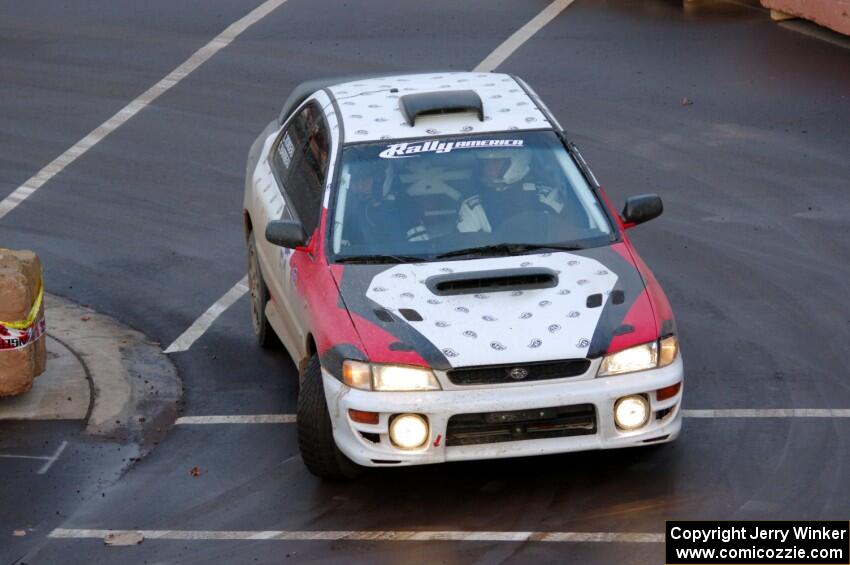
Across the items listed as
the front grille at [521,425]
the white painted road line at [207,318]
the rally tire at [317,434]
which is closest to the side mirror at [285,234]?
the rally tire at [317,434]

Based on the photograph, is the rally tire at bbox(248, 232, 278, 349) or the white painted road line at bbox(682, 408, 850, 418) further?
the rally tire at bbox(248, 232, 278, 349)

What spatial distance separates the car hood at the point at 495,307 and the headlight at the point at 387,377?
2.2 inches

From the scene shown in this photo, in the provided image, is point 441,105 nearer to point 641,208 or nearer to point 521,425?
point 641,208

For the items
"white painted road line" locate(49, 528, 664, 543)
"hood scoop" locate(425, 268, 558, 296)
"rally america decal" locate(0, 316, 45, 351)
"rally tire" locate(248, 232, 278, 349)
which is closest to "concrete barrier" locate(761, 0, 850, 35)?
"rally tire" locate(248, 232, 278, 349)

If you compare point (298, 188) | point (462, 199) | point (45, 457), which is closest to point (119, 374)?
point (45, 457)

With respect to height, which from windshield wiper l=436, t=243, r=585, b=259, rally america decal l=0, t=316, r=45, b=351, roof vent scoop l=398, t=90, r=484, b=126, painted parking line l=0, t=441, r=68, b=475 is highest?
roof vent scoop l=398, t=90, r=484, b=126

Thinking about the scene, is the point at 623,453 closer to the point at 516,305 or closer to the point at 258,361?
the point at 516,305

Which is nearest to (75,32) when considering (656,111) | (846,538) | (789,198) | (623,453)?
(656,111)

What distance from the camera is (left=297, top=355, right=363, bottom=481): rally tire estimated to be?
888 centimetres

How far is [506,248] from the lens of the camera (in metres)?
9.35

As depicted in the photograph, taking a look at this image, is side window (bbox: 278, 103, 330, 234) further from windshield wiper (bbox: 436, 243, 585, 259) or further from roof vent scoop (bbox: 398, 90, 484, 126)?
windshield wiper (bbox: 436, 243, 585, 259)

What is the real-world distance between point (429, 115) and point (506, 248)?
1267 millimetres

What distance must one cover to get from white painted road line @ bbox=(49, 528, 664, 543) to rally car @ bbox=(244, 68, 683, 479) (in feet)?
1.27

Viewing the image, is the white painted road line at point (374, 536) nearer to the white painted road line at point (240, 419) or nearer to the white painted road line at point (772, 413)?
the white painted road line at point (240, 419)
